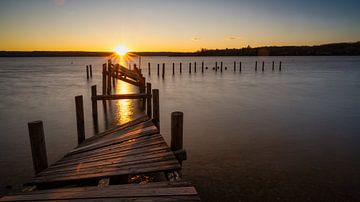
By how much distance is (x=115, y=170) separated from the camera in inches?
201

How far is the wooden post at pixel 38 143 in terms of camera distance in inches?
225

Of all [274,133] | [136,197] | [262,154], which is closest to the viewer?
[136,197]

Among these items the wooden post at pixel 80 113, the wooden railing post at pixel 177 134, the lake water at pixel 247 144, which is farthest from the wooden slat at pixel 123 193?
the wooden post at pixel 80 113

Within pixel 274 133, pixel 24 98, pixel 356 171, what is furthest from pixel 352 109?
pixel 24 98

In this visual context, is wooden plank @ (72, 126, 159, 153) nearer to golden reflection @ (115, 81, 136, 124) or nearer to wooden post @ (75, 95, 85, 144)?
wooden post @ (75, 95, 85, 144)

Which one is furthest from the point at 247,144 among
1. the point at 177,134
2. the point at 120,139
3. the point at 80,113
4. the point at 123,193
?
the point at 123,193

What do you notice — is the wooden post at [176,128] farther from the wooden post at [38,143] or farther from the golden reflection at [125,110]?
the golden reflection at [125,110]

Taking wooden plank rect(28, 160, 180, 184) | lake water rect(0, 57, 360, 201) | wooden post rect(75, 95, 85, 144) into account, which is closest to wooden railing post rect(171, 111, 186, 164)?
wooden plank rect(28, 160, 180, 184)

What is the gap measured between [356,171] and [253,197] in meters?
3.41

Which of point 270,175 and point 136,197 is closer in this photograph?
point 136,197

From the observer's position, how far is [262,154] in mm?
8875

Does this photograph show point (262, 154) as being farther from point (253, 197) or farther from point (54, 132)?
point (54, 132)

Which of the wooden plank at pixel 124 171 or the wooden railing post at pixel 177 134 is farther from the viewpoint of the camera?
the wooden railing post at pixel 177 134

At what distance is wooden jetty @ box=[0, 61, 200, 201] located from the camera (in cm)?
394
